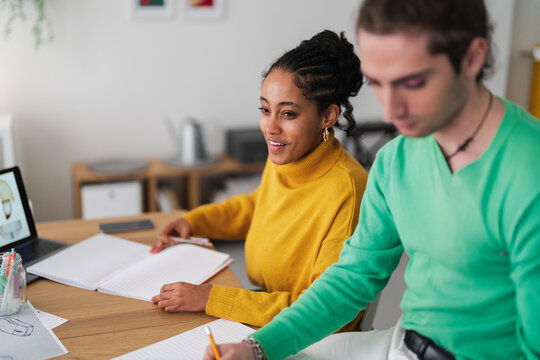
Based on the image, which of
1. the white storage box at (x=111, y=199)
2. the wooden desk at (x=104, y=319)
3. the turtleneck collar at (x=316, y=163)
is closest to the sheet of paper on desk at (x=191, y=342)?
the wooden desk at (x=104, y=319)

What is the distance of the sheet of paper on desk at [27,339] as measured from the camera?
1.05m

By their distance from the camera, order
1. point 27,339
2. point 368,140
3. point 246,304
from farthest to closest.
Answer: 1. point 368,140
2. point 246,304
3. point 27,339

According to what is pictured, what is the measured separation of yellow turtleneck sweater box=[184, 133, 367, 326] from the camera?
1220mm

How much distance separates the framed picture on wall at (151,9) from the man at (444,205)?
2460mm

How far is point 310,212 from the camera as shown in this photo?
1.41m

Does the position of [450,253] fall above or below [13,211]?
above

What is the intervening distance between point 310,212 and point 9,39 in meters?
2.37

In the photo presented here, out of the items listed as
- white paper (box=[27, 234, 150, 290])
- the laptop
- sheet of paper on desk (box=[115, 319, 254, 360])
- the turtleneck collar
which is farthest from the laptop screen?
the turtleneck collar

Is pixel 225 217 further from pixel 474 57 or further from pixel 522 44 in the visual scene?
pixel 522 44

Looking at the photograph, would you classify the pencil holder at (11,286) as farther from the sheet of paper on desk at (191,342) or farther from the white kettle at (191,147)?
the white kettle at (191,147)

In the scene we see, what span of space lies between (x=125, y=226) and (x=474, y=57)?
121 cm

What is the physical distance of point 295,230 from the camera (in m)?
1.42

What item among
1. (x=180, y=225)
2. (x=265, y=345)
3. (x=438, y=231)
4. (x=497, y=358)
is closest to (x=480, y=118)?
(x=438, y=231)

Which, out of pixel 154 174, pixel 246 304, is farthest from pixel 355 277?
pixel 154 174
